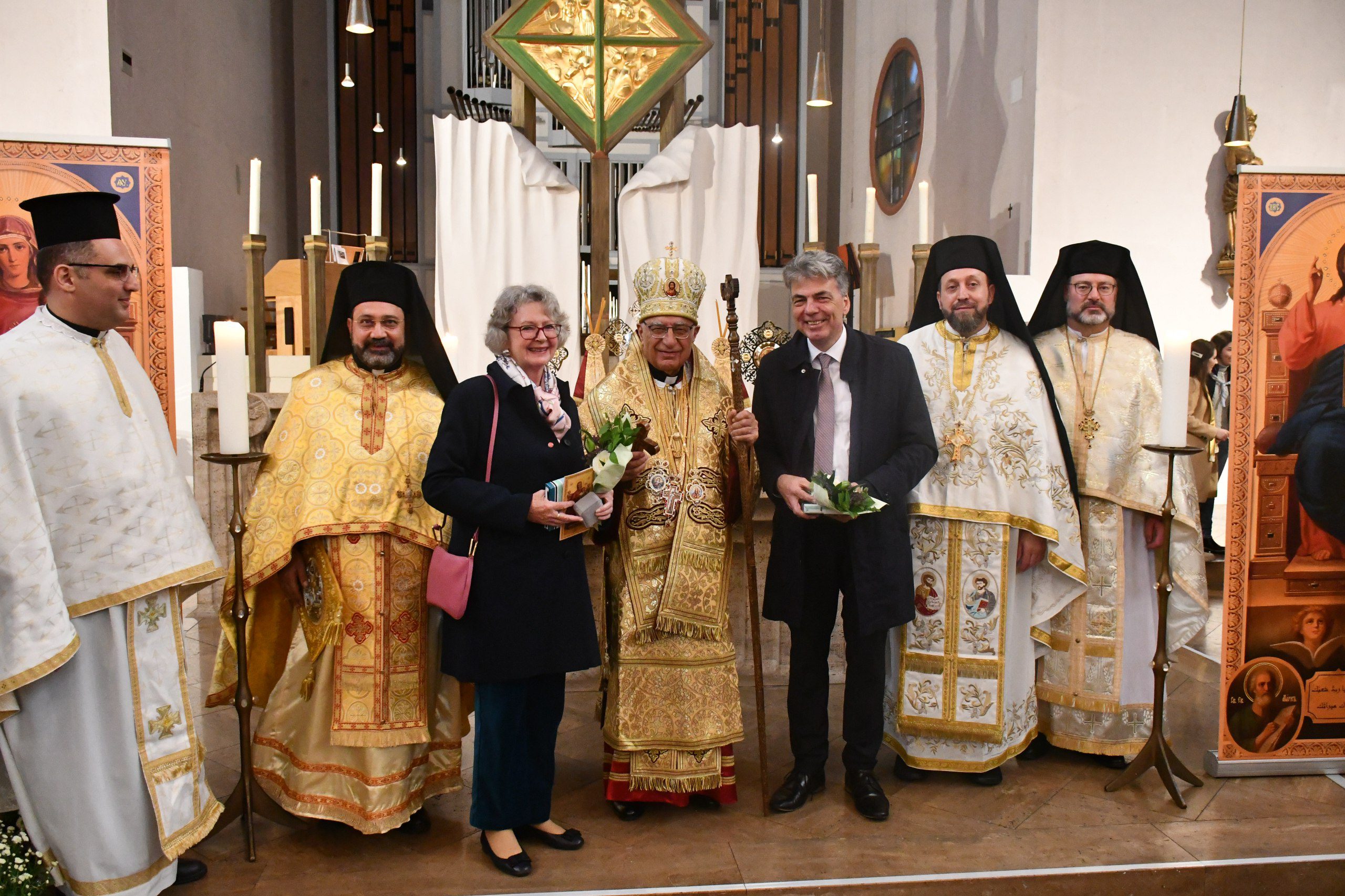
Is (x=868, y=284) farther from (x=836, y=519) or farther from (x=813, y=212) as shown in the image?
(x=836, y=519)

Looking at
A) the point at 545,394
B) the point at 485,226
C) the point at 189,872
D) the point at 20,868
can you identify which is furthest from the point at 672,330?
the point at 485,226

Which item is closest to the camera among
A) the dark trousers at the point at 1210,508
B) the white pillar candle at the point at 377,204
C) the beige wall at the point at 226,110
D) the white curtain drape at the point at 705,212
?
the white pillar candle at the point at 377,204

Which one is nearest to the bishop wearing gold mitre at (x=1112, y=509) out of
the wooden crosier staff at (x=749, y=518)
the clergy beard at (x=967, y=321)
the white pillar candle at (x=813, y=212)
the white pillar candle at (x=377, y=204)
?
the clergy beard at (x=967, y=321)

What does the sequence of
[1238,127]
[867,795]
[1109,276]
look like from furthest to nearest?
[1238,127] < [1109,276] < [867,795]

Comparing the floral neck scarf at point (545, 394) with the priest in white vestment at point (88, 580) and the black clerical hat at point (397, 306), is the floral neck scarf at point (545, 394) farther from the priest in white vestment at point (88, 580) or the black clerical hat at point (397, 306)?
the priest in white vestment at point (88, 580)

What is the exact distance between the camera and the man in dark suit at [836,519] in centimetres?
301

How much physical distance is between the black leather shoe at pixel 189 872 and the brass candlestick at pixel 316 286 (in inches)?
67.3

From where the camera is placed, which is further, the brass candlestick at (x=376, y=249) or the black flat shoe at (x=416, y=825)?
the brass candlestick at (x=376, y=249)

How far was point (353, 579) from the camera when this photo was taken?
278 cm

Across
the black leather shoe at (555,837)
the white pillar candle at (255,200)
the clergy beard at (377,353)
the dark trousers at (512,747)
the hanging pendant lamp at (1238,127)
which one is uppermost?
the hanging pendant lamp at (1238,127)

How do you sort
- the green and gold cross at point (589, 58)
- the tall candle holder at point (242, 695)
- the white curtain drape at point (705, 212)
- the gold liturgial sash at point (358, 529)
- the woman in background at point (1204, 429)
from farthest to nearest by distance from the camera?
the woman in background at point (1204, 429) < the white curtain drape at point (705, 212) < the green and gold cross at point (589, 58) < the gold liturgial sash at point (358, 529) < the tall candle holder at point (242, 695)

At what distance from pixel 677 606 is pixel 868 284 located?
6.08 feet

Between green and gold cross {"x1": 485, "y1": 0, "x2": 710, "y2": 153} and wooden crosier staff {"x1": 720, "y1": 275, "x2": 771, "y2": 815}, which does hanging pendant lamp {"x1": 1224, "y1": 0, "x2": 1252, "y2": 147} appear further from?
wooden crosier staff {"x1": 720, "y1": 275, "x2": 771, "y2": 815}

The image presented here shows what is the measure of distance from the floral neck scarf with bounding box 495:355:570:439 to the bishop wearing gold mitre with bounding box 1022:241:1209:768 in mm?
1803
